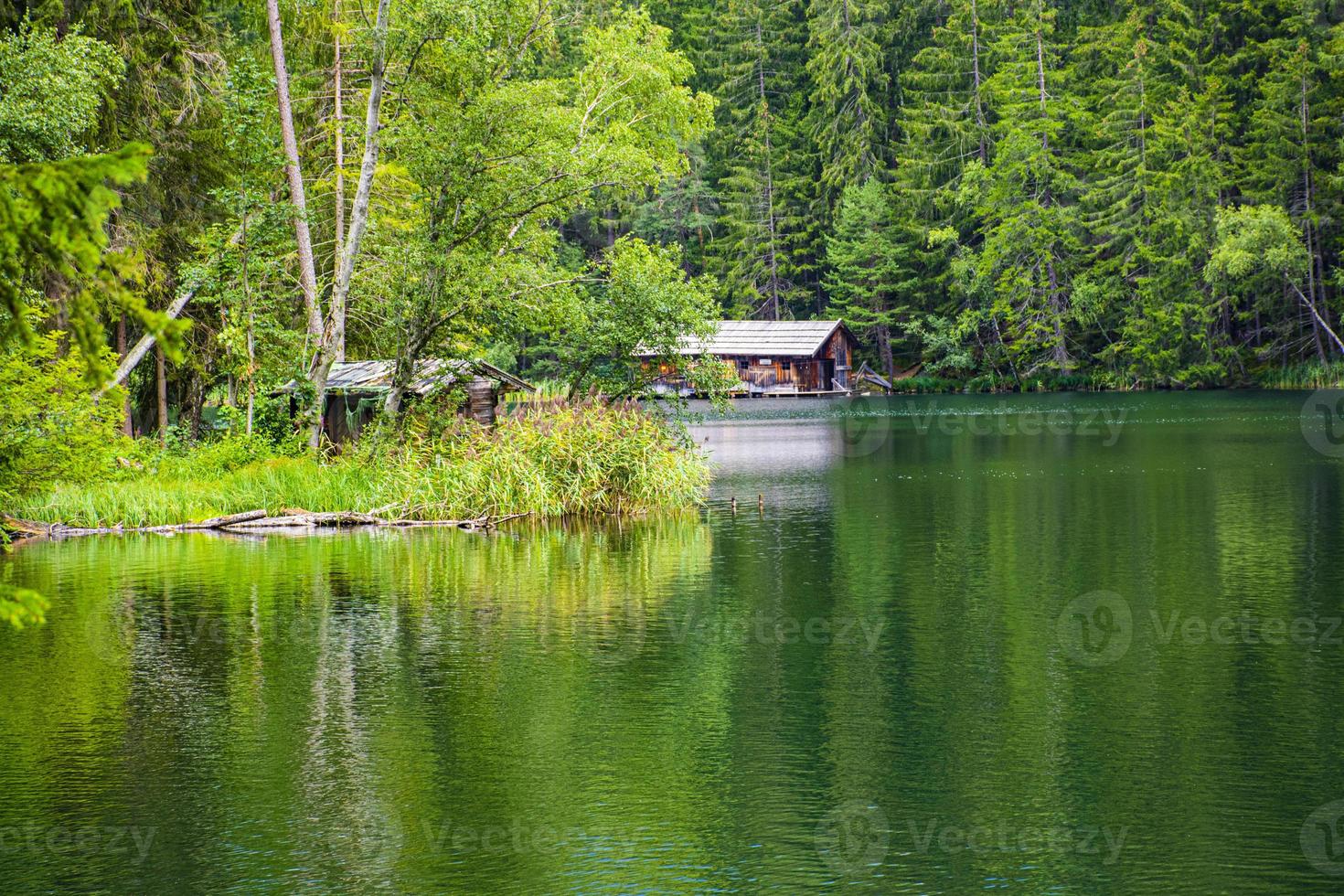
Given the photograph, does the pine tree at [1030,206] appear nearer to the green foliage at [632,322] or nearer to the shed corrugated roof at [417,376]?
the green foliage at [632,322]

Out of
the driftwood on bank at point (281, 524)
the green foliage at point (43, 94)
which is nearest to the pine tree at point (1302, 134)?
the driftwood on bank at point (281, 524)

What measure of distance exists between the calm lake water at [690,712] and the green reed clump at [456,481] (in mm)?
2683

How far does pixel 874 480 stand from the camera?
32.8m

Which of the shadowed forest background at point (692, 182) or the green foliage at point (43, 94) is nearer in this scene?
the green foliage at point (43, 94)

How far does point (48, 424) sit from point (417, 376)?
29.4 ft

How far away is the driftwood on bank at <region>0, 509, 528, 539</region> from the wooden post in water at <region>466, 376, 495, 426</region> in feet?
15.6

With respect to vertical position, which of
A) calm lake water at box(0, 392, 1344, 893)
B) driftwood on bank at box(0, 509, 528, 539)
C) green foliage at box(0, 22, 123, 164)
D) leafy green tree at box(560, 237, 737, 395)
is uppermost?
green foliage at box(0, 22, 123, 164)

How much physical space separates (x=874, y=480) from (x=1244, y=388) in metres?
48.0

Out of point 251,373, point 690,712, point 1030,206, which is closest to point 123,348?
point 251,373

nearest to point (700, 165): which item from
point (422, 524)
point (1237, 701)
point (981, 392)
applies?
point (981, 392)

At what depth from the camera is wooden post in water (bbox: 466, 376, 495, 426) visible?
3102 cm

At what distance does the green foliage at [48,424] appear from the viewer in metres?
22.7

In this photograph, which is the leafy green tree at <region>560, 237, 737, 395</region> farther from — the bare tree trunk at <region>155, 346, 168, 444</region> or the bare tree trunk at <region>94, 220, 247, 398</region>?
the bare tree trunk at <region>155, 346, 168, 444</region>

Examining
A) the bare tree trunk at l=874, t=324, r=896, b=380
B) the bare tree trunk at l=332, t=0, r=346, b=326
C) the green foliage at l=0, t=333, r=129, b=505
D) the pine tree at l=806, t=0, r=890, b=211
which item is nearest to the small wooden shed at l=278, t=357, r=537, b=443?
the bare tree trunk at l=332, t=0, r=346, b=326
